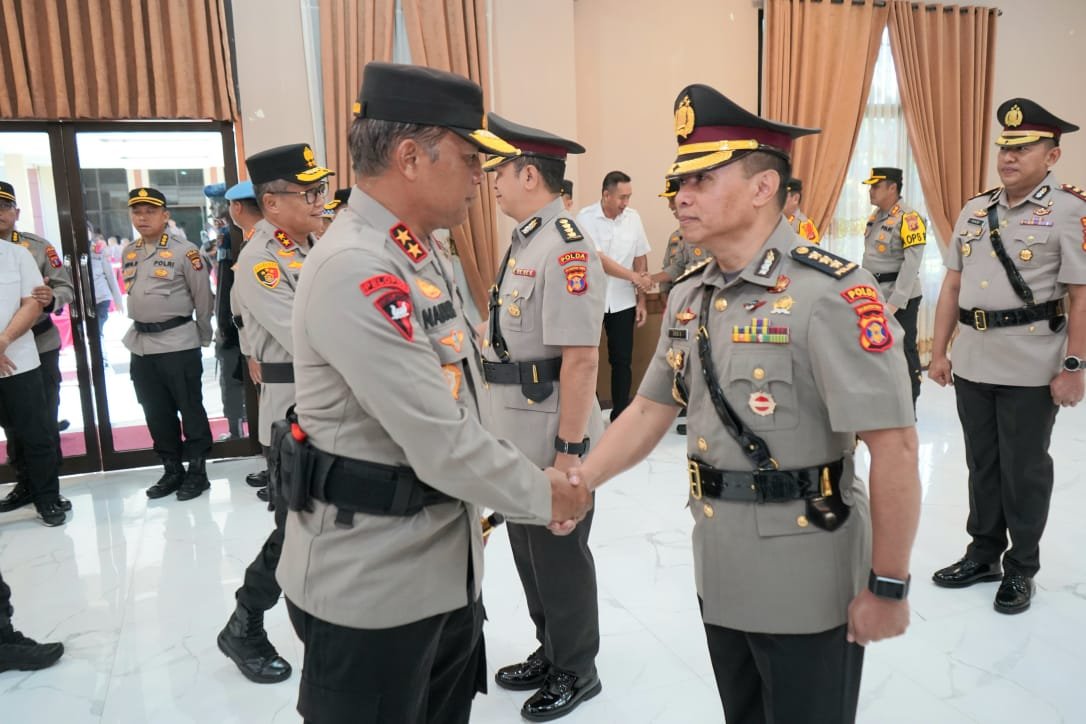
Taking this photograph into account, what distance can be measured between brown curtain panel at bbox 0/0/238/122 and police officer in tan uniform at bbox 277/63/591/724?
3836mm

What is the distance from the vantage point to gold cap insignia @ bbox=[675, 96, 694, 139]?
4.78 feet

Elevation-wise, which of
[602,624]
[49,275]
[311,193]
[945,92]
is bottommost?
[602,624]

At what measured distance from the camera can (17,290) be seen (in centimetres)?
369

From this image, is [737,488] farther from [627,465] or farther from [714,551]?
[627,465]

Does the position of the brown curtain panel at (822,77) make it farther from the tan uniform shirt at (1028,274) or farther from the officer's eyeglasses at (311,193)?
the officer's eyeglasses at (311,193)

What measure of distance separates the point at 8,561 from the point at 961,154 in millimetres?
7185

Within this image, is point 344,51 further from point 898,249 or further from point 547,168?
point 898,249

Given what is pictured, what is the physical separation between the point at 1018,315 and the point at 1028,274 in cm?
14

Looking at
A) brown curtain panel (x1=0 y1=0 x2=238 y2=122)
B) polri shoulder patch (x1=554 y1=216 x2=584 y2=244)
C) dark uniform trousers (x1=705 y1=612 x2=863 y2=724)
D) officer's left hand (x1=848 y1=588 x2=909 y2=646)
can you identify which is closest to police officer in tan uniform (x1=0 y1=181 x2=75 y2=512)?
brown curtain panel (x1=0 y1=0 x2=238 y2=122)

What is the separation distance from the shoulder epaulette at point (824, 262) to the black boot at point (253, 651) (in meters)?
1.97

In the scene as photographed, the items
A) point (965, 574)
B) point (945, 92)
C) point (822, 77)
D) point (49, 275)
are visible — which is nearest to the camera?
point (965, 574)

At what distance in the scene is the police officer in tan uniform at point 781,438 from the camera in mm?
1278

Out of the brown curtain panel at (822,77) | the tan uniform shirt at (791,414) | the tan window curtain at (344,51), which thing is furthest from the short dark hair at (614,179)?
the tan uniform shirt at (791,414)

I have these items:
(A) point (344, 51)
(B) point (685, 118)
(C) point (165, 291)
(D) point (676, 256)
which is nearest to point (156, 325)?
(C) point (165, 291)
